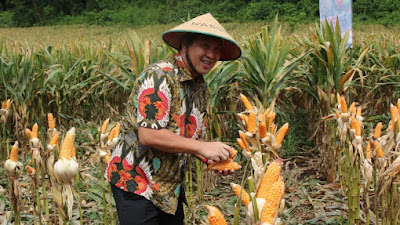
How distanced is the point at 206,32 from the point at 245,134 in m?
0.43

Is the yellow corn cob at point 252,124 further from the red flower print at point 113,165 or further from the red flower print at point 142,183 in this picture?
the red flower print at point 113,165

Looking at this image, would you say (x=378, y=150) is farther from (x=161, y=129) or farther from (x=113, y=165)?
(x=113, y=165)

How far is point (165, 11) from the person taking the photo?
2789 centimetres

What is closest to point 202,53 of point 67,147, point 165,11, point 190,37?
point 190,37

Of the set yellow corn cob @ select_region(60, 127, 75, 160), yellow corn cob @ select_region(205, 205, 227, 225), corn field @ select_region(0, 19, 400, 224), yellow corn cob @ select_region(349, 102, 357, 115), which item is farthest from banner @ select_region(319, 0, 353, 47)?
yellow corn cob @ select_region(205, 205, 227, 225)

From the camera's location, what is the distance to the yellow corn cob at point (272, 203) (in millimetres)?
890

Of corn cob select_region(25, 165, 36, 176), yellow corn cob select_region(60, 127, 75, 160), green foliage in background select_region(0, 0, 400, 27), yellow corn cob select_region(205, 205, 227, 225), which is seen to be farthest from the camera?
green foliage in background select_region(0, 0, 400, 27)

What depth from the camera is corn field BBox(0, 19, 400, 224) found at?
5.16 ft

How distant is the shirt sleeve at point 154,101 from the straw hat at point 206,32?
0.21 meters

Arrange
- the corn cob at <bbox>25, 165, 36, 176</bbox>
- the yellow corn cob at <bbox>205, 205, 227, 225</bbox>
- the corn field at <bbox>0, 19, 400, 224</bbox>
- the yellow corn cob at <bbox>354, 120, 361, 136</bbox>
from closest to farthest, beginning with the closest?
the yellow corn cob at <bbox>205, 205, 227, 225</bbox> < the corn cob at <bbox>25, 165, 36, 176</bbox> < the corn field at <bbox>0, 19, 400, 224</bbox> < the yellow corn cob at <bbox>354, 120, 361, 136</bbox>

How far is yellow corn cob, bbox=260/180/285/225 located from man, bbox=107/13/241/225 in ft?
2.04

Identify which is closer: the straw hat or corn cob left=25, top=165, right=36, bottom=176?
corn cob left=25, top=165, right=36, bottom=176

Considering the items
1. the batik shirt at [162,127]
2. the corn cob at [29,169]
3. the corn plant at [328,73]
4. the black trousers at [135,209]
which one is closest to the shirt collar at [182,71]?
the batik shirt at [162,127]

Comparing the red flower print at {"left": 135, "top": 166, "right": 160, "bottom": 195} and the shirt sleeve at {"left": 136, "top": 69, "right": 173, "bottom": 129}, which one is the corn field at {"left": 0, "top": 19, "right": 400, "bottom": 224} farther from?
the shirt sleeve at {"left": 136, "top": 69, "right": 173, "bottom": 129}
